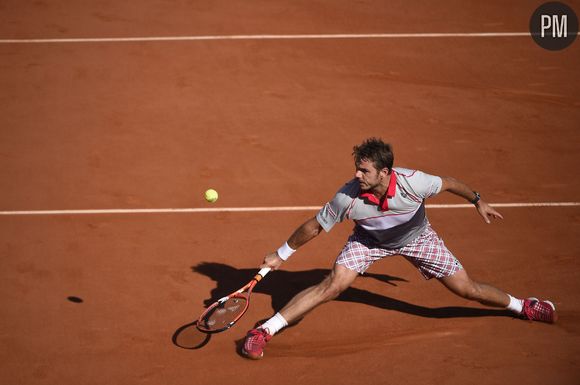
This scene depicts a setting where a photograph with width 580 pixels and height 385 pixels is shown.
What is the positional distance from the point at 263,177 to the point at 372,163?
3.49m

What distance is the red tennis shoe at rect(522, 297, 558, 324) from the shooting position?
24.2 ft

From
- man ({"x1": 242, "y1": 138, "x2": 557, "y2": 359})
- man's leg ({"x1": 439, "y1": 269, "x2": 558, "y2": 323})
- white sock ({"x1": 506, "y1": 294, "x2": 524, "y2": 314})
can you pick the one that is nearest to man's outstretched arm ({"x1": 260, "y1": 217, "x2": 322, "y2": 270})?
man ({"x1": 242, "y1": 138, "x2": 557, "y2": 359})

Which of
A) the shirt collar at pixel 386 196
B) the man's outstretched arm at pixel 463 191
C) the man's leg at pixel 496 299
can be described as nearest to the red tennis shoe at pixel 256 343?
the shirt collar at pixel 386 196

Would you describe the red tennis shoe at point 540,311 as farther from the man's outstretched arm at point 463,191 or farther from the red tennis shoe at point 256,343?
the red tennis shoe at point 256,343

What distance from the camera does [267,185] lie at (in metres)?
9.70

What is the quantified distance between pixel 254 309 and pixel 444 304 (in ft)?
6.23

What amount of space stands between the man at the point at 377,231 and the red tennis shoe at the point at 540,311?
13.1 inches

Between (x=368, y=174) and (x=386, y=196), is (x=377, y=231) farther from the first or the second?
(x=368, y=174)

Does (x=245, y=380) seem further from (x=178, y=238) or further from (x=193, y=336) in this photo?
(x=178, y=238)

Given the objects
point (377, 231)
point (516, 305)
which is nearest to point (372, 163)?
point (377, 231)

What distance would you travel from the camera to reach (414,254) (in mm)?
7012

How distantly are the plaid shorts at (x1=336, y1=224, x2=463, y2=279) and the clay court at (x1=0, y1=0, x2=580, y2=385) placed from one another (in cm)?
79

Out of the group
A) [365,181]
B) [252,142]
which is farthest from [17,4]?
[365,181]

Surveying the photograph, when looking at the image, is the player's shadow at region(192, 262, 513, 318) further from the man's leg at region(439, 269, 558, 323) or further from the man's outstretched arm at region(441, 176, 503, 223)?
the man's outstretched arm at region(441, 176, 503, 223)
